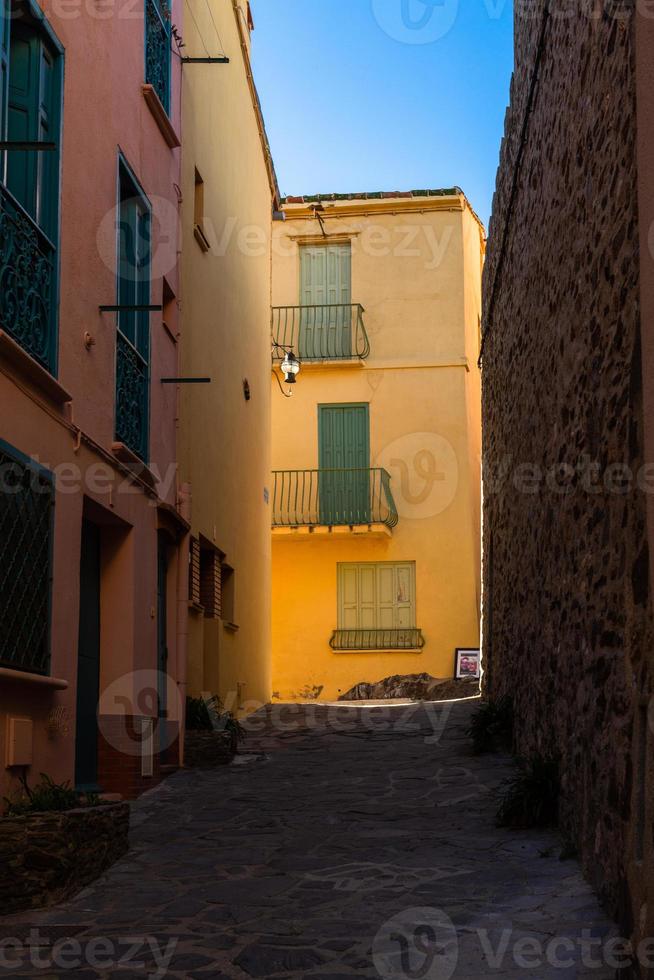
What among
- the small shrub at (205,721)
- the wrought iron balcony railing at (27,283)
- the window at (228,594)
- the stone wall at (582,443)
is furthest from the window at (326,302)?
A: the wrought iron balcony railing at (27,283)

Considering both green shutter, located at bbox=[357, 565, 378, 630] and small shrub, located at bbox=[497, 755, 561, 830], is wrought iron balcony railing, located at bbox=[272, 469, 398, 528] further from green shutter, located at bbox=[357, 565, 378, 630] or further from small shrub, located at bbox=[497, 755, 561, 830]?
small shrub, located at bbox=[497, 755, 561, 830]

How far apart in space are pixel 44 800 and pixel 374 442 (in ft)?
52.7

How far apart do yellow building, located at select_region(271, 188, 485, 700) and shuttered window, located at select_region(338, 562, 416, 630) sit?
0.03 m

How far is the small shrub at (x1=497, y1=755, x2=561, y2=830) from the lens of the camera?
24.1 feet

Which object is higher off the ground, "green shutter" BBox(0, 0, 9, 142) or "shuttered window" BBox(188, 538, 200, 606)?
"green shutter" BBox(0, 0, 9, 142)

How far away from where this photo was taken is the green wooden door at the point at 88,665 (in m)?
8.60

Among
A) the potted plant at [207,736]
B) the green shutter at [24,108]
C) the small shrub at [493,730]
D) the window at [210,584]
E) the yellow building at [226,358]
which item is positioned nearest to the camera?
the green shutter at [24,108]

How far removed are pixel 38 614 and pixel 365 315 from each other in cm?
1624

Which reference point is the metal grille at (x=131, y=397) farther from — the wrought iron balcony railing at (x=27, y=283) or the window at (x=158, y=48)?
the window at (x=158, y=48)

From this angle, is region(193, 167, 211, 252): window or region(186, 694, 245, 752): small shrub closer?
region(186, 694, 245, 752): small shrub

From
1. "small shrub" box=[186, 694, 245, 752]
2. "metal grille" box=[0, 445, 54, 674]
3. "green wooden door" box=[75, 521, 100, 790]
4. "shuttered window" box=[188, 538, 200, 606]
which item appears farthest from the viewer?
"shuttered window" box=[188, 538, 200, 606]

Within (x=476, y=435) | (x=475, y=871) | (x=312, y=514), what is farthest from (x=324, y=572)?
(x=475, y=871)

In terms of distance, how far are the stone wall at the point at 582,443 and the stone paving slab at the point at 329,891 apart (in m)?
0.42

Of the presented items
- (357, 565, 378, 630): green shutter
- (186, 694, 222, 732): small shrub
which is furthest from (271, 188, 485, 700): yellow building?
(186, 694, 222, 732): small shrub
